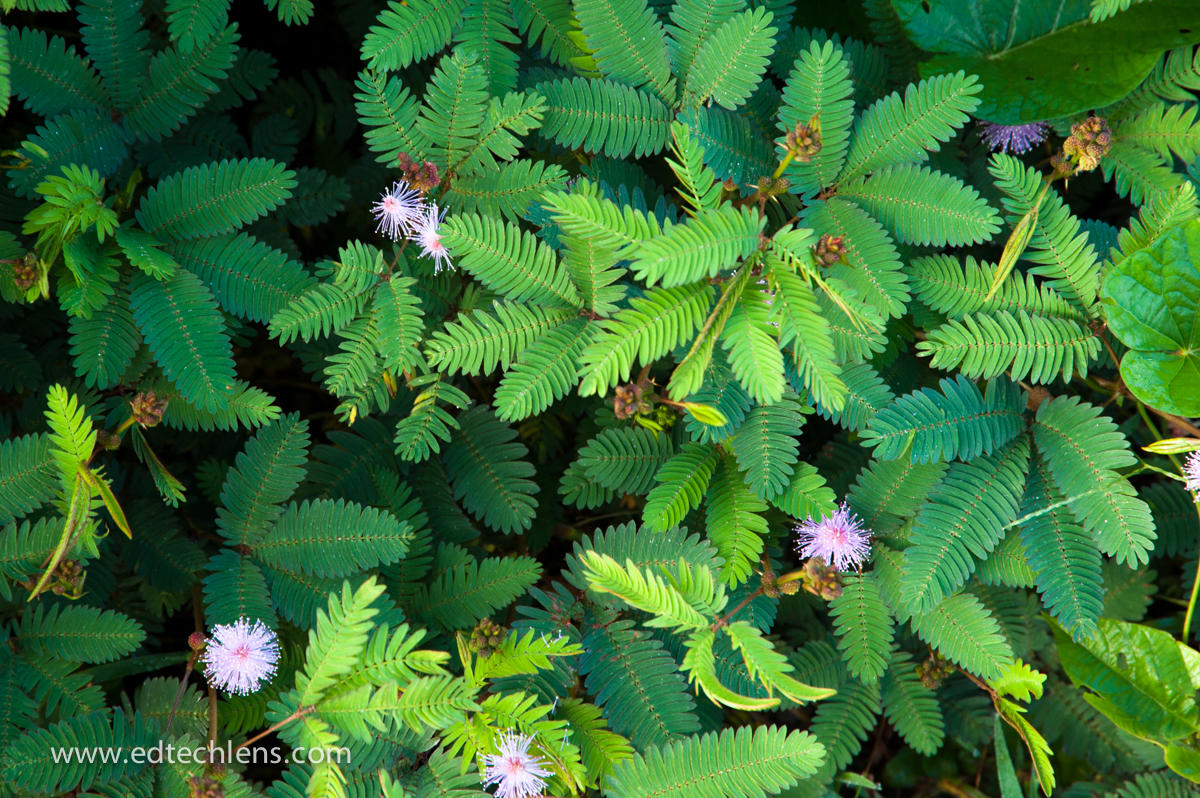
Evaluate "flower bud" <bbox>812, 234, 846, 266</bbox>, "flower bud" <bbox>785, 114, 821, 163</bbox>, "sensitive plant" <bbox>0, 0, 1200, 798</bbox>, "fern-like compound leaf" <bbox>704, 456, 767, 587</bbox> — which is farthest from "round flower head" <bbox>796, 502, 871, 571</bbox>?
"flower bud" <bbox>785, 114, 821, 163</bbox>

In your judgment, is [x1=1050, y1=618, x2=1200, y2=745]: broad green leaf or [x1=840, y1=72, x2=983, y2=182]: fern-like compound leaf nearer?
[x1=840, y1=72, x2=983, y2=182]: fern-like compound leaf

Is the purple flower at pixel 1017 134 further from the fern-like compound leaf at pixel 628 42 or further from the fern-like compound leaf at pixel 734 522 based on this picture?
the fern-like compound leaf at pixel 734 522

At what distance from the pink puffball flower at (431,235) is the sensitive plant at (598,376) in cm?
1

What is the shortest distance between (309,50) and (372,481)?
1.58 meters

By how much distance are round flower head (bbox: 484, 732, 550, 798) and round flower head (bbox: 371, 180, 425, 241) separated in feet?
3.79

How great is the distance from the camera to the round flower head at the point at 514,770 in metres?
1.80

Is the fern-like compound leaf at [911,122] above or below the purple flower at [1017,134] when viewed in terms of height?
below

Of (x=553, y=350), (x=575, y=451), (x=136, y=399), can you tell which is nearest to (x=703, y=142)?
(x=553, y=350)

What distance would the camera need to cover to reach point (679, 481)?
6.70 ft

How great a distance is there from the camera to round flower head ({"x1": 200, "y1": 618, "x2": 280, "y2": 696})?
1.94m

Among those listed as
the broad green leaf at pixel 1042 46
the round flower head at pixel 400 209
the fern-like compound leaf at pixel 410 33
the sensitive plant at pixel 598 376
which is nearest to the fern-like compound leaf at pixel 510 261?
the sensitive plant at pixel 598 376

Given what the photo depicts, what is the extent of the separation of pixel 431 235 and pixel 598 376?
1.84ft

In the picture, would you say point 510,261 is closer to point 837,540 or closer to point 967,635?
point 837,540

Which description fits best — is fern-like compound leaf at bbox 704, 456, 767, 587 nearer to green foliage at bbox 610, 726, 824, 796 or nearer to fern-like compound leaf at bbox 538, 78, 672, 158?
green foliage at bbox 610, 726, 824, 796
